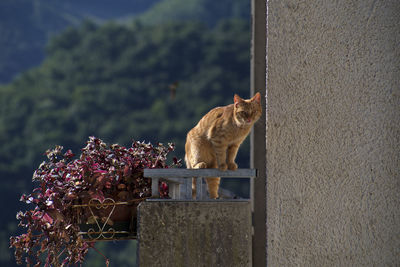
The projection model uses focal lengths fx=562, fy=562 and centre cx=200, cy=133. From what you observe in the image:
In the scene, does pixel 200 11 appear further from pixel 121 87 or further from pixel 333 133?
pixel 333 133

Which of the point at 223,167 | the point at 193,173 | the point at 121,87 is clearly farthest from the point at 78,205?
the point at 121,87

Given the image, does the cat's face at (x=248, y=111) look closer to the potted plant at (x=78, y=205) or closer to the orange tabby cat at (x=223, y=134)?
the orange tabby cat at (x=223, y=134)

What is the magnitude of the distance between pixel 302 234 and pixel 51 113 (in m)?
15.8

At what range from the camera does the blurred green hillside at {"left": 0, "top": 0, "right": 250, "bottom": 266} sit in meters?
15.6

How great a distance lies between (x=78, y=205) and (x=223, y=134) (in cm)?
66

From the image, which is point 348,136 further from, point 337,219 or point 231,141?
point 231,141

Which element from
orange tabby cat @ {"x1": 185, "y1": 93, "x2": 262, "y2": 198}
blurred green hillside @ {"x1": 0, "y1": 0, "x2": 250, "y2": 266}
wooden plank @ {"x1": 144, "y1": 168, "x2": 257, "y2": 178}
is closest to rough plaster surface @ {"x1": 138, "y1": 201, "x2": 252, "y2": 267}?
wooden plank @ {"x1": 144, "y1": 168, "x2": 257, "y2": 178}

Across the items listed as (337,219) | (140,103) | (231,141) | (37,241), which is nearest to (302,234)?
(337,219)

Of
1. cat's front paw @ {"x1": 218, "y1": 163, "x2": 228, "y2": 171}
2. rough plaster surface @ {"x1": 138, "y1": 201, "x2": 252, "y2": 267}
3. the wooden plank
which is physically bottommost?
rough plaster surface @ {"x1": 138, "y1": 201, "x2": 252, "y2": 267}

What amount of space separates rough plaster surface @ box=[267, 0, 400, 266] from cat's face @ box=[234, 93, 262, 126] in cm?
7

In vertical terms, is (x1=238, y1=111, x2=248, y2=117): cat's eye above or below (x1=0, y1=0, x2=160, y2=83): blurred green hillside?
below

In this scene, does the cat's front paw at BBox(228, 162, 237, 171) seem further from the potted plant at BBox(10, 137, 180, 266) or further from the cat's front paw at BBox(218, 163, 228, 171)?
the potted plant at BBox(10, 137, 180, 266)

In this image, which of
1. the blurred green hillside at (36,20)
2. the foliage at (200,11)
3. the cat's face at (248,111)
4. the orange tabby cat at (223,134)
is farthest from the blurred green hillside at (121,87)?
the cat's face at (248,111)

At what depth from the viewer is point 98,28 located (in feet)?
64.8
